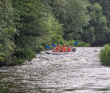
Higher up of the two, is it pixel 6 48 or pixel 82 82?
pixel 6 48

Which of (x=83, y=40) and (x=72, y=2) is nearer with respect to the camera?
(x=72, y=2)

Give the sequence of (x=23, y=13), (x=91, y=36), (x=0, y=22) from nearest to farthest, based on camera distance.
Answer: (x=0, y=22), (x=23, y=13), (x=91, y=36)

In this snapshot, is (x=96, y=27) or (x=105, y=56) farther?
(x=96, y=27)

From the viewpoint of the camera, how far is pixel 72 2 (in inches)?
820

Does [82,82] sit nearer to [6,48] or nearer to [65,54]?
[6,48]

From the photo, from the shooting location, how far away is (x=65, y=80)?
11633 mm

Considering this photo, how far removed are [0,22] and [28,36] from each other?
5153 mm

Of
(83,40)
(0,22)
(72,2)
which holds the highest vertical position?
(72,2)

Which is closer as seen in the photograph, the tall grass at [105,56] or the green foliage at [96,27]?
the tall grass at [105,56]

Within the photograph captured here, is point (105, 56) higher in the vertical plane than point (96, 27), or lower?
lower

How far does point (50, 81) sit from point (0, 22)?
332 centimetres

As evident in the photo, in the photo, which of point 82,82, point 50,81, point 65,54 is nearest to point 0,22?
point 50,81

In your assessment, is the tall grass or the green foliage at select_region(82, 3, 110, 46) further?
the green foliage at select_region(82, 3, 110, 46)

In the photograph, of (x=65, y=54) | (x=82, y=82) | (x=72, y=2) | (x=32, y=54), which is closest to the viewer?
(x=82, y=82)
